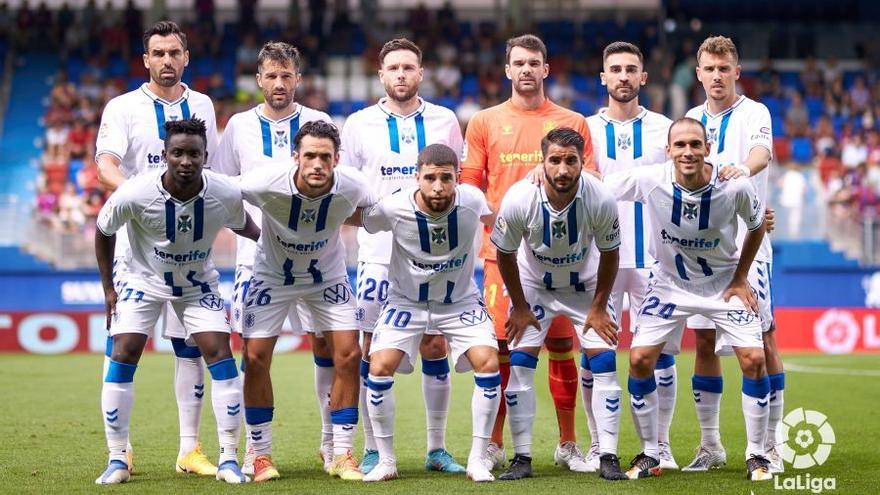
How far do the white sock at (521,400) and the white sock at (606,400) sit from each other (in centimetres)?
37

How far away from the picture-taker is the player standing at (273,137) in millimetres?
7508

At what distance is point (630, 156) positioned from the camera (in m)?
7.82

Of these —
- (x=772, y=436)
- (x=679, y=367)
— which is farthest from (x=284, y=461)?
(x=679, y=367)

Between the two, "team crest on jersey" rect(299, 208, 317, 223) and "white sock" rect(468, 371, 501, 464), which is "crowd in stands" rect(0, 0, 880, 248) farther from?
"white sock" rect(468, 371, 501, 464)

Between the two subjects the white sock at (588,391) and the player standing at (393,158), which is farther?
the white sock at (588,391)

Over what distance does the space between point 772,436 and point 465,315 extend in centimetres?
204

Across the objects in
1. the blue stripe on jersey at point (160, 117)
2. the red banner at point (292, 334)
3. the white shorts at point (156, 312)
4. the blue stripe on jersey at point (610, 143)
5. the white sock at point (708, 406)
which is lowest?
the red banner at point (292, 334)

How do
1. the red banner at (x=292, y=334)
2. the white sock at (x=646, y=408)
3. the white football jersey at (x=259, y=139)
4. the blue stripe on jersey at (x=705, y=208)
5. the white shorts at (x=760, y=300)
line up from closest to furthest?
1. the blue stripe on jersey at (x=705, y=208)
2. the white sock at (x=646, y=408)
3. the white shorts at (x=760, y=300)
4. the white football jersey at (x=259, y=139)
5. the red banner at (x=292, y=334)

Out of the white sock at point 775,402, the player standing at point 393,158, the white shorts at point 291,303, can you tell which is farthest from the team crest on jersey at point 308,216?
the white sock at point 775,402

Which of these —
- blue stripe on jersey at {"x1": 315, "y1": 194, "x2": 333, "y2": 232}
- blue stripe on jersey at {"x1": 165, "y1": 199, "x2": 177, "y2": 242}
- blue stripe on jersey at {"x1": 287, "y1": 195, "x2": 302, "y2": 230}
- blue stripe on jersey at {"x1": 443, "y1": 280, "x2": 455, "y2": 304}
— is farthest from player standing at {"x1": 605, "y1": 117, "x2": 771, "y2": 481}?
blue stripe on jersey at {"x1": 165, "y1": 199, "x2": 177, "y2": 242}

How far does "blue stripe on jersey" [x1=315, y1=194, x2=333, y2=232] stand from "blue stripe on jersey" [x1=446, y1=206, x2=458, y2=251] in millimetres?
685

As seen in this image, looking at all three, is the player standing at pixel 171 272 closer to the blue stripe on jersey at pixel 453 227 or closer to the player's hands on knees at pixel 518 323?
the blue stripe on jersey at pixel 453 227

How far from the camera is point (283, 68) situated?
24.5 feet

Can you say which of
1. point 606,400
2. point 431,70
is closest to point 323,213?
point 606,400
